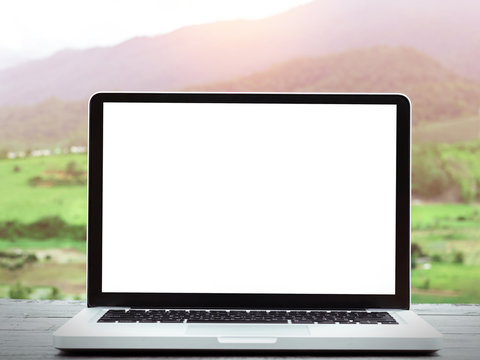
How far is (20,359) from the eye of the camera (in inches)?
31.6

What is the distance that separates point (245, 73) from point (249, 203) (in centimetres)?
521

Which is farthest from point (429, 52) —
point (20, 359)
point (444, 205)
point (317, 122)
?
point (20, 359)

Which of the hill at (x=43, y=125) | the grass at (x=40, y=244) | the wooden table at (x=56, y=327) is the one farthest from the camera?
the hill at (x=43, y=125)

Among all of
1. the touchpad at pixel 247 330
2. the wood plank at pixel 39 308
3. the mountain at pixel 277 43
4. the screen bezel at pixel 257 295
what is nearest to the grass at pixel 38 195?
the mountain at pixel 277 43

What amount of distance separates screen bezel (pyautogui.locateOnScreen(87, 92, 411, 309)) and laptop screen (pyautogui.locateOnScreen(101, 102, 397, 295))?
0.01 m

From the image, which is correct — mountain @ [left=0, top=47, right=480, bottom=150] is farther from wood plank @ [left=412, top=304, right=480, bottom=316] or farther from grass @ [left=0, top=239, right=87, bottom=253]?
wood plank @ [left=412, top=304, right=480, bottom=316]

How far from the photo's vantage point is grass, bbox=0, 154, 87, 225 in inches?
247

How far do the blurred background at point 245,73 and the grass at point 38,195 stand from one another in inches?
0.5

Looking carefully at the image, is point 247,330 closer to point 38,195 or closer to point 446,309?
point 446,309

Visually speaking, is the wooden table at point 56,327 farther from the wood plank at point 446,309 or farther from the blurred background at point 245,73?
the blurred background at point 245,73

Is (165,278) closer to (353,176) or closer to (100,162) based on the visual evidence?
(100,162)

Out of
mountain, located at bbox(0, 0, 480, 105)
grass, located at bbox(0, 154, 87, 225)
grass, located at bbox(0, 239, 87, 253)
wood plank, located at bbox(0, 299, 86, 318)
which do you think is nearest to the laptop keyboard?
wood plank, located at bbox(0, 299, 86, 318)

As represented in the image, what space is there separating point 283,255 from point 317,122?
0.24 meters

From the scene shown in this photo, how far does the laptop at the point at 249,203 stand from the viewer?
3.14ft
